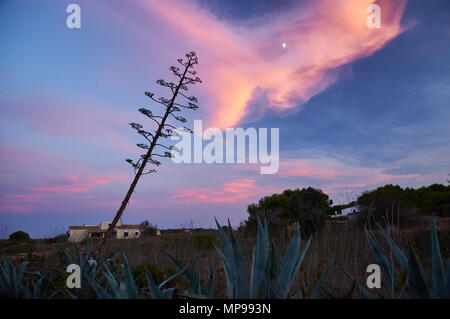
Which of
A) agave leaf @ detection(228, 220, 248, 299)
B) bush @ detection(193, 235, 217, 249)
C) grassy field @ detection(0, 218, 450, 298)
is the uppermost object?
agave leaf @ detection(228, 220, 248, 299)

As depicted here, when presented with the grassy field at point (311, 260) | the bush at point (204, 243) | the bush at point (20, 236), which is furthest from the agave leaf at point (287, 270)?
the bush at point (20, 236)

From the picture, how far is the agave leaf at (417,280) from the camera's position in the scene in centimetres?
149

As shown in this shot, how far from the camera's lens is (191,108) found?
15.9 feet

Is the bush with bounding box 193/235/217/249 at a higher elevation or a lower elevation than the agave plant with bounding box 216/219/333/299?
lower

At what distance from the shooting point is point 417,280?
1532mm

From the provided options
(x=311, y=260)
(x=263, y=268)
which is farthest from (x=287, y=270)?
(x=311, y=260)

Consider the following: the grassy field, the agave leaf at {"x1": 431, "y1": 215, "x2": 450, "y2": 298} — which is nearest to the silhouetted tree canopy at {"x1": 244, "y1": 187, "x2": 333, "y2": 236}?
the grassy field

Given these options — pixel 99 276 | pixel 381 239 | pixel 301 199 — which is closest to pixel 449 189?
pixel 301 199

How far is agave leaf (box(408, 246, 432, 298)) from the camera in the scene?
1492mm

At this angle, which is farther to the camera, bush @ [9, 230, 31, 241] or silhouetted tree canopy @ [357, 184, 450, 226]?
bush @ [9, 230, 31, 241]

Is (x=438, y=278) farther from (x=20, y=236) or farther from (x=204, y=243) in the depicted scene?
(x=20, y=236)

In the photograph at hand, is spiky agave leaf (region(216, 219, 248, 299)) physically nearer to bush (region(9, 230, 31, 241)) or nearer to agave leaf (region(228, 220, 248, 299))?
agave leaf (region(228, 220, 248, 299))

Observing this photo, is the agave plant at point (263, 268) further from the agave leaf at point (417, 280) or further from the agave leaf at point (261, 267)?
the agave leaf at point (417, 280)
